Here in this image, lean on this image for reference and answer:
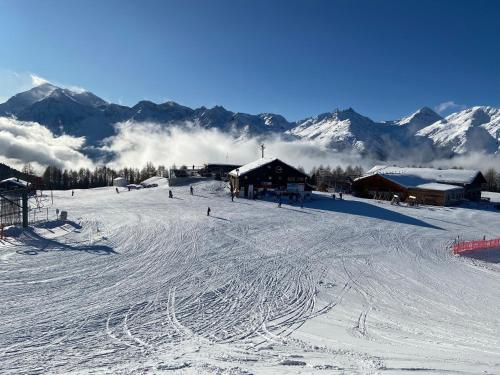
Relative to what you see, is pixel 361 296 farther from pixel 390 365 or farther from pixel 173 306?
pixel 173 306

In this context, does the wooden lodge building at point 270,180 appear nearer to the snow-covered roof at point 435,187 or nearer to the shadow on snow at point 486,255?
the snow-covered roof at point 435,187

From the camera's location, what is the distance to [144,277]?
52.6ft

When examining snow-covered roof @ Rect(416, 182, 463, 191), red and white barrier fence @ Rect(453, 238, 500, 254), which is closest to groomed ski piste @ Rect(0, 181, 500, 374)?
red and white barrier fence @ Rect(453, 238, 500, 254)

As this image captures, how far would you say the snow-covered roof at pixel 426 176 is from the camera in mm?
50188

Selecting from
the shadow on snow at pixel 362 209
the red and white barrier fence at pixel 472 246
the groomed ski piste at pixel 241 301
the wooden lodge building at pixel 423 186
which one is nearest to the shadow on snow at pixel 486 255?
the groomed ski piste at pixel 241 301

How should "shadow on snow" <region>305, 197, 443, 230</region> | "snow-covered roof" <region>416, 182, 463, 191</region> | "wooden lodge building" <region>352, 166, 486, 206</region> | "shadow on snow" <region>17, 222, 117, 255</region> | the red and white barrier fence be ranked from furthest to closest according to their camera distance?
"wooden lodge building" <region>352, 166, 486, 206</region>
"snow-covered roof" <region>416, 182, 463, 191</region>
"shadow on snow" <region>305, 197, 443, 230</region>
the red and white barrier fence
"shadow on snow" <region>17, 222, 117, 255</region>

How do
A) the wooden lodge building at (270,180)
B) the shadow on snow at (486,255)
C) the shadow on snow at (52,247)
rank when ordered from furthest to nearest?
the wooden lodge building at (270,180), the shadow on snow at (486,255), the shadow on snow at (52,247)

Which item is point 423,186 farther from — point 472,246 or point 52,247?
point 52,247

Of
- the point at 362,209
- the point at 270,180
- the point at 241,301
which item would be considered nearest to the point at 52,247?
the point at 241,301

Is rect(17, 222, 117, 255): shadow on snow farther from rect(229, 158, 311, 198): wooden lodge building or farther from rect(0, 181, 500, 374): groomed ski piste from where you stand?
rect(229, 158, 311, 198): wooden lodge building

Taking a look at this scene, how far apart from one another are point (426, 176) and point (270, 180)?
2369 centimetres

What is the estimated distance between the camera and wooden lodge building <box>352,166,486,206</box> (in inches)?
1841

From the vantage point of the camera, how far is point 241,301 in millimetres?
13742

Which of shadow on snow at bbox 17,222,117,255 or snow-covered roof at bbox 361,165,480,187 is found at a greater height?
snow-covered roof at bbox 361,165,480,187
